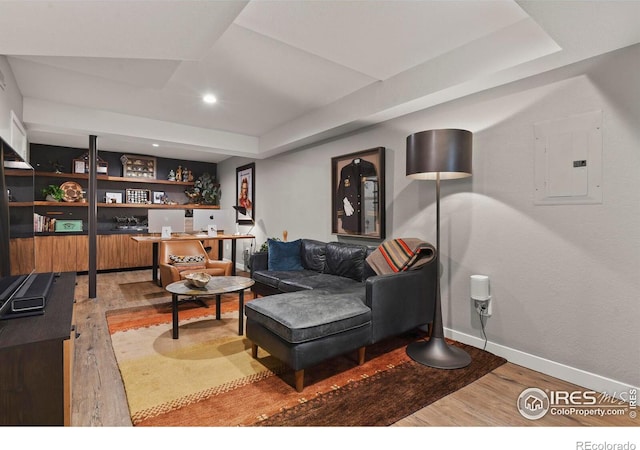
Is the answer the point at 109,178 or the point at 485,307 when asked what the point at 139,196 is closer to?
the point at 109,178

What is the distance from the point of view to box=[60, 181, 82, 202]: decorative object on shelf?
6269 mm

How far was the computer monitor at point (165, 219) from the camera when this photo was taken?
5059mm

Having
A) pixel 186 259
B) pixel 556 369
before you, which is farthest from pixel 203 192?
pixel 556 369

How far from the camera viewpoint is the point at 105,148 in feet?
20.8

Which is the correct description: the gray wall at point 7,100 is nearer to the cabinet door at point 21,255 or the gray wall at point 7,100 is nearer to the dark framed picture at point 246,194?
the cabinet door at point 21,255

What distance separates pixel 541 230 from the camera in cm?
246

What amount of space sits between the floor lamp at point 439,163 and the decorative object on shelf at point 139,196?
6290mm

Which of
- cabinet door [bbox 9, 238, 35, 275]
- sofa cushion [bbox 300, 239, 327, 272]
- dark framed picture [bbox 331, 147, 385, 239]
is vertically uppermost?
dark framed picture [bbox 331, 147, 385, 239]

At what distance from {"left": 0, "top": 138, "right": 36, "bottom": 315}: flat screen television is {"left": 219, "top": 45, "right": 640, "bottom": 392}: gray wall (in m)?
3.12

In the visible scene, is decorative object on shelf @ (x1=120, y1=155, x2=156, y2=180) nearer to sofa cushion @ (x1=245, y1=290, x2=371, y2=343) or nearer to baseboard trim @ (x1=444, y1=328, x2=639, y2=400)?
sofa cushion @ (x1=245, y1=290, x2=371, y2=343)

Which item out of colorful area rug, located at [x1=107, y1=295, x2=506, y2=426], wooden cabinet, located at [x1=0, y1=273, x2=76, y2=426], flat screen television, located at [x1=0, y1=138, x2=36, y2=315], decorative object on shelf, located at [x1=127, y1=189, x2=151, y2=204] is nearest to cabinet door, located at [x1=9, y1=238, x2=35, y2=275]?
flat screen television, located at [x1=0, y1=138, x2=36, y2=315]

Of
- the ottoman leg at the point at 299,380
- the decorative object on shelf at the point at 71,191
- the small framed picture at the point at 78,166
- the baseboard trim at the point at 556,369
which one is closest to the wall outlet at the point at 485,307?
the baseboard trim at the point at 556,369

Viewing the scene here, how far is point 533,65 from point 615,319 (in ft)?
5.85

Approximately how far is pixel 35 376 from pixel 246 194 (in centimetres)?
531
